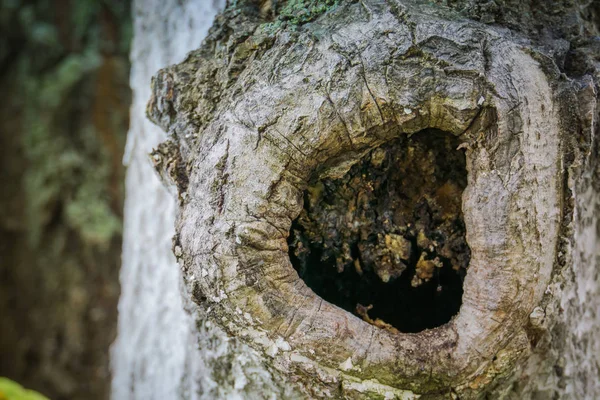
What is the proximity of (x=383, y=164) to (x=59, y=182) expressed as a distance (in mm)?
2394

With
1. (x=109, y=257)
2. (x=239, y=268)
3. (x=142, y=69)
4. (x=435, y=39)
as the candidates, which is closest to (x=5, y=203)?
(x=109, y=257)

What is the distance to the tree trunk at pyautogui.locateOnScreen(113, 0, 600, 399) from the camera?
714mm

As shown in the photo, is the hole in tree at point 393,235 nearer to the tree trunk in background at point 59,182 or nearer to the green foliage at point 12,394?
the green foliage at point 12,394

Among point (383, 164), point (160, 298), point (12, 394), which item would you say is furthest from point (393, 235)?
point (12, 394)

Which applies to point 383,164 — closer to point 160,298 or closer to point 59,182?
point 160,298

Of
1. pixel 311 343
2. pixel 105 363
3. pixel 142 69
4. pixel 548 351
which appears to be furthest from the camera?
pixel 105 363

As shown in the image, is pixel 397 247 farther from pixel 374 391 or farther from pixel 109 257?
pixel 109 257

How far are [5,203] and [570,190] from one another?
2.94 metres

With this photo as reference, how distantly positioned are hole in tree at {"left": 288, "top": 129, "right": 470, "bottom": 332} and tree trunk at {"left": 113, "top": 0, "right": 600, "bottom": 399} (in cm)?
1

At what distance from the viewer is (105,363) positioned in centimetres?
297

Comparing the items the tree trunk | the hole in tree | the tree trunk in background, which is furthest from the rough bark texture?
the tree trunk in background

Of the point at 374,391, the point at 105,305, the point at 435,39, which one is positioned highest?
the point at 435,39

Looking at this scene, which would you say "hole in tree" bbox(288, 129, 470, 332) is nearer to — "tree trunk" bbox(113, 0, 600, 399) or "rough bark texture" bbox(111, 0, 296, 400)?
"tree trunk" bbox(113, 0, 600, 399)

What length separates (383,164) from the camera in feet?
2.88
